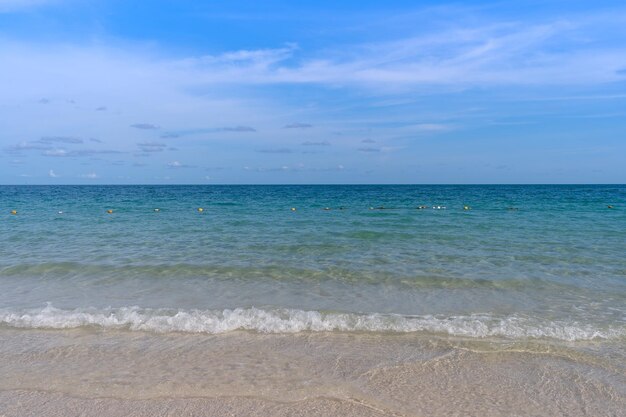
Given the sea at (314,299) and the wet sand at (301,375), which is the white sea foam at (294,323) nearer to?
the sea at (314,299)

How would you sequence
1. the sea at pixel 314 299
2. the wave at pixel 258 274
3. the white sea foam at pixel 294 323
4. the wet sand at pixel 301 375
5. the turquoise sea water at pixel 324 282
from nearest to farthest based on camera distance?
the wet sand at pixel 301 375 < the sea at pixel 314 299 < the white sea foam at pixel 294 323 < the turquoise sea water at pixel 324 282 < the wave at pixel 258 274

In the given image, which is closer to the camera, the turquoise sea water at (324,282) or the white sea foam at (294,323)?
the white sea foam at (294,323)

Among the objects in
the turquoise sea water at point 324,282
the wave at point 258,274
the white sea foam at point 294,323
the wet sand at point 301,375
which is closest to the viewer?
the wet sand at point 301,375

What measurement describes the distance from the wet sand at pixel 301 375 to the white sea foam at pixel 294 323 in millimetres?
305

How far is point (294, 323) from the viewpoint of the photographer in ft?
24.8

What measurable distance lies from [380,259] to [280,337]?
22.2 feet

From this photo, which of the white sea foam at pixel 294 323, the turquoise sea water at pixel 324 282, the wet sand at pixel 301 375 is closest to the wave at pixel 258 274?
the turquoise sea water at pixel 324 282

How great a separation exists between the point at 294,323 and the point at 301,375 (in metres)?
1.94

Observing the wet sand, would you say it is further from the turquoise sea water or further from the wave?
the wave

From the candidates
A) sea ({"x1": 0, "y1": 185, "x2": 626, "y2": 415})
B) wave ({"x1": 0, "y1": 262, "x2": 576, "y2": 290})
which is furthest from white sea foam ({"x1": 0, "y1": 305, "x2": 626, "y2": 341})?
wave ({"x1": 0, "y1": 262, "x2": 576, "y2": 290})

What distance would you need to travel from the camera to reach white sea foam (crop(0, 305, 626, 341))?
282 inches

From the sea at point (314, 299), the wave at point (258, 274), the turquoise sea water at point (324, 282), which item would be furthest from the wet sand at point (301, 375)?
the wave at point (258, 274)

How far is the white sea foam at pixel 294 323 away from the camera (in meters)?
7.16

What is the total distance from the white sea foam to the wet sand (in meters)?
0.31
